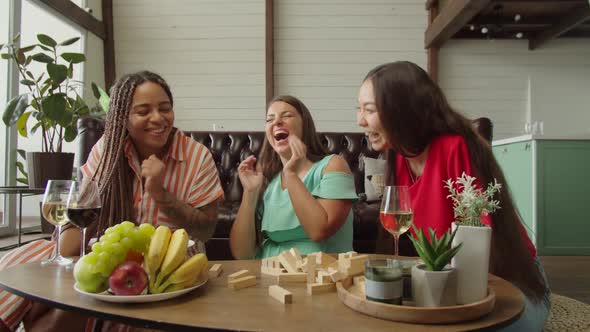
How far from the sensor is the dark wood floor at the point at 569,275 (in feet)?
9.46

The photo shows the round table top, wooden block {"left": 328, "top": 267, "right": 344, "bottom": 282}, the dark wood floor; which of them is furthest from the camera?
the dark wood floor

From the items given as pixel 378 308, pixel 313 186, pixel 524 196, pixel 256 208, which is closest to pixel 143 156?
pixel 256 208

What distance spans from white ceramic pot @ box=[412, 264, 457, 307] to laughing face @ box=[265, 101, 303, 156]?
3.16 feet

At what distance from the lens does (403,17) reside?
633 cm

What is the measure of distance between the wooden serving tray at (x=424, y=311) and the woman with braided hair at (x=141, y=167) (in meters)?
0.84

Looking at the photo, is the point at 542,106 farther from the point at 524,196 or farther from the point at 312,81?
the point at 312,81

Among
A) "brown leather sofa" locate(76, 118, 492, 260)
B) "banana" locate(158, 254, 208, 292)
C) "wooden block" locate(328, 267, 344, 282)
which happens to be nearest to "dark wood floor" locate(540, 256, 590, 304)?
"brown leather sofa" locate(76, 118, 492, 260)

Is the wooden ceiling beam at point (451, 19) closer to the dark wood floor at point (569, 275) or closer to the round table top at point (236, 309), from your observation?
the dark wood floor at point (569, 275)

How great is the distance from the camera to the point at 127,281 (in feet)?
→ 2.78

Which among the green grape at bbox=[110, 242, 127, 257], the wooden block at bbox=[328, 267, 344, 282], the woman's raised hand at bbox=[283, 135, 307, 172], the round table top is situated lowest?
the round table top

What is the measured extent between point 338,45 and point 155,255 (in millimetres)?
5808

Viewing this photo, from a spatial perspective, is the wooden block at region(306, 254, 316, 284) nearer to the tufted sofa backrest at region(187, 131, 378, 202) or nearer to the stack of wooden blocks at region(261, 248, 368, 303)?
the stack of wooden blocks at region(261, 248, 368, 303)

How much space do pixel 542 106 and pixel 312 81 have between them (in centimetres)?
322

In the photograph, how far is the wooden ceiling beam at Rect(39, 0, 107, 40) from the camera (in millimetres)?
5180
